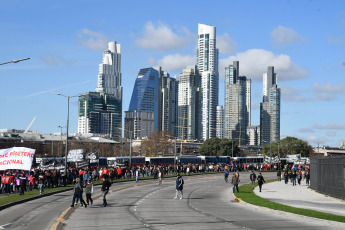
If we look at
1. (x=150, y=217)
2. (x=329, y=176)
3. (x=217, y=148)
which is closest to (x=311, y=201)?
(x=329, y=176)

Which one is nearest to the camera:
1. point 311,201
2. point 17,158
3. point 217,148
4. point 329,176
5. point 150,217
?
point 150,217

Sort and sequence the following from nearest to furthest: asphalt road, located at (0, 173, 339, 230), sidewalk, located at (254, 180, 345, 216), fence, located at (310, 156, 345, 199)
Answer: asphalt road, located at (0, 173, 339, 230), sidewalk, located at (254, 180, 345, 216), fence, located at (310, 156, 345, 199)

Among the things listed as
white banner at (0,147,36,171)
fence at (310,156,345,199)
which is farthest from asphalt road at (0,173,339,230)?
fence at (310,156,345,199)

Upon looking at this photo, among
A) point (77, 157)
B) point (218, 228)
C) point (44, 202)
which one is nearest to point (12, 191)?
point (44, 202)

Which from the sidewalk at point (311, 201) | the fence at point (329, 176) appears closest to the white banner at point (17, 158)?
the sidewalk at point (311, 201)

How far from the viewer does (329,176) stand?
131 feet

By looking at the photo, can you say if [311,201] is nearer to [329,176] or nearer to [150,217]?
[329,176]

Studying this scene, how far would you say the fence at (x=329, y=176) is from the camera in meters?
35.8

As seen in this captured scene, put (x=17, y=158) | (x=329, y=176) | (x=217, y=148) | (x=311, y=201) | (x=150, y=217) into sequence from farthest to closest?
1. (x=217, y=148)
2. (x=329, y=176)
3. (x=17, y=158)
4. (x=311, y=201)
5. (x=150, y=217)

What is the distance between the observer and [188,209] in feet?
90.8

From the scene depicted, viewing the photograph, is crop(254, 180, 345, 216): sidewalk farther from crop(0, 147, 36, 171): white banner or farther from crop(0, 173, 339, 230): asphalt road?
crop(0, 147, 36, 171): white banner

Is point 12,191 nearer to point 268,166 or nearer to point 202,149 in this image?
point 268,166

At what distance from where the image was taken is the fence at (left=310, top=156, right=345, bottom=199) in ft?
117

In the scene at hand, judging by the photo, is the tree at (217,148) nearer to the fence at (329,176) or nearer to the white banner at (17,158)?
the fence at (329,176)
